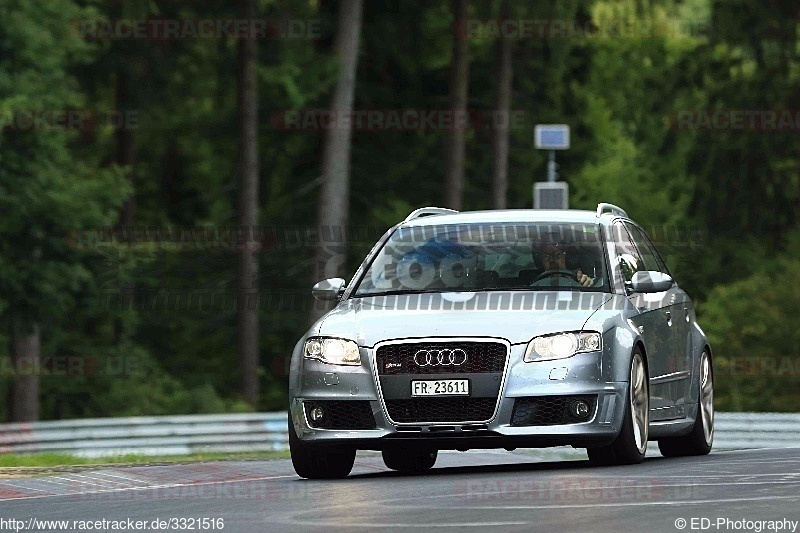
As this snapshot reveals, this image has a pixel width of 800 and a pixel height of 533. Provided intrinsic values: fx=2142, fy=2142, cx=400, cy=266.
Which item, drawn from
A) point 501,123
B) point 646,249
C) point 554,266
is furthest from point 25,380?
point 554,266

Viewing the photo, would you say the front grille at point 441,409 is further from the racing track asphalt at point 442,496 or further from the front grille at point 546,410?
the racing track asphalt at point 442,496

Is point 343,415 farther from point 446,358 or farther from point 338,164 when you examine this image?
point 338,164

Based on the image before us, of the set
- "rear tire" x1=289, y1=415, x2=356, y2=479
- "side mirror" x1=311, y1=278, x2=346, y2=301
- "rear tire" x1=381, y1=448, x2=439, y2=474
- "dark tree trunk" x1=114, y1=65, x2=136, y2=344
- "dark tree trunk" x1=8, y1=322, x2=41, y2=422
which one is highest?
"side mirror" x1=311, y1=278, x2=346, y2=301

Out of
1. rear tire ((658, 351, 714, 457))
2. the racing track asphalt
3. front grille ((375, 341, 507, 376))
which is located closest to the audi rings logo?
front grille ((375, 341, 507, 376))

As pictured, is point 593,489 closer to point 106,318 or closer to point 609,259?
point 609,259

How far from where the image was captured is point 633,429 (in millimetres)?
14648

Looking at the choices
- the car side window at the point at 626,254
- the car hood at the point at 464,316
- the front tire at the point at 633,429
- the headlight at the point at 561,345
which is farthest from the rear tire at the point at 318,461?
the car side window at the point at 626,254

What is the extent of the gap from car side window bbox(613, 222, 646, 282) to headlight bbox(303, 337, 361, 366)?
2.28 m

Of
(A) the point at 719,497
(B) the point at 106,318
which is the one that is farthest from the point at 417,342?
(B) the point at 106,318

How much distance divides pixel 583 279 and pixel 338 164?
83.8ft

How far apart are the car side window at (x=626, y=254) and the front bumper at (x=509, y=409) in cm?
146

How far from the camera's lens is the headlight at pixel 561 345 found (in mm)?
14086

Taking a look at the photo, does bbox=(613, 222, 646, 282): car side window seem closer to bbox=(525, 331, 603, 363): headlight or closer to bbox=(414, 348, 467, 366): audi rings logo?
bbox=(525, 331, 603, 363): headlight

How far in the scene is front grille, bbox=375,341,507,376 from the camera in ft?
46.1
